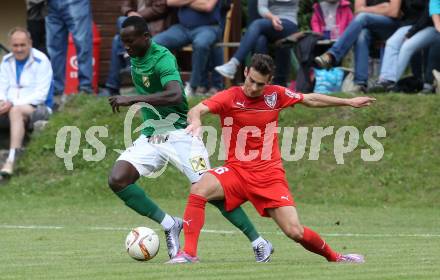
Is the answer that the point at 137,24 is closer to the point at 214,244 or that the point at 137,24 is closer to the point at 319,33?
the point at 214,244

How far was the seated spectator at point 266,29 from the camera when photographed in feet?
63.3

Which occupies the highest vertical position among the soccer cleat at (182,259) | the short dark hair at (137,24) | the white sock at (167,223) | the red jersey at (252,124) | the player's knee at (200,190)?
the short dark hair at (137,24)

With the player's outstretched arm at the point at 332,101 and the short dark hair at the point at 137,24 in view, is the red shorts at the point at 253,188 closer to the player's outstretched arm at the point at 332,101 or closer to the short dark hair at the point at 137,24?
the player's outstretched arm at the point at 332,101

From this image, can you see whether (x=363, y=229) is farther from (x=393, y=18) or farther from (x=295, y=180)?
(x=393, y=18)

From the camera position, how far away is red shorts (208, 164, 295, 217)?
36.7 feet

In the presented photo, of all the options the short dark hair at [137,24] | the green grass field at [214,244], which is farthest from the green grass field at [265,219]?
the short dark hair at [137,24]

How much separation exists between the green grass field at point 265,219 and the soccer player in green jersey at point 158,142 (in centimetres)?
37

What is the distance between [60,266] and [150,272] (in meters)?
1.05

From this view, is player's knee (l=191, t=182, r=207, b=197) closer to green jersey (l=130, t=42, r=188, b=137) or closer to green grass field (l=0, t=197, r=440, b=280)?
green grass field (l=0, t=197, r=440, b=280)

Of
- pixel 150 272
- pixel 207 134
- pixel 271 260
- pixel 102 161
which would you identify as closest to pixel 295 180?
pixel 207 134

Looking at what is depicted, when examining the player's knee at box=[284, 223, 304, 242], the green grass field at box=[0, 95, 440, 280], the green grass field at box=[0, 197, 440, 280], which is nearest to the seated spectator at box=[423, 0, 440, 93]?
the green grass field at box=[0, 95, 440, 280]

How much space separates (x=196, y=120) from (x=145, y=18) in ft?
32.4

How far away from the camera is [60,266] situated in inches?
424

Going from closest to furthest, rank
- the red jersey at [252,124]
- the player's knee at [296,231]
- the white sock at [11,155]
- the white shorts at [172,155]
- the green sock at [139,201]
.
→ the player's knee at [296,231], the red jersey at [252,124], the green sock at [139,201], the white shorts at [172,155], the white sock at [11,155]
